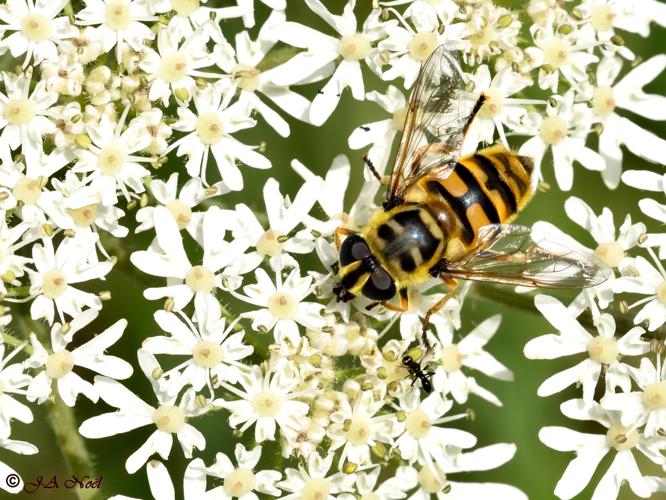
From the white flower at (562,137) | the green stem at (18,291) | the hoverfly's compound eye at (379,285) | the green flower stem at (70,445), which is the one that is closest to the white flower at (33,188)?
the green stem at (18,291)

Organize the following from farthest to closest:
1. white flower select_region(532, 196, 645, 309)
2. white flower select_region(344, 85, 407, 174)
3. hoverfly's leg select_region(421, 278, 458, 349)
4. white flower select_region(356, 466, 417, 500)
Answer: white flower select_region(344, 85, 407, 174), white flower select_region(532, 196, 645, 309), white flower select_region(356, 466, 417, 500), hoverfly's leg select_region(421, 278, 458, 349)

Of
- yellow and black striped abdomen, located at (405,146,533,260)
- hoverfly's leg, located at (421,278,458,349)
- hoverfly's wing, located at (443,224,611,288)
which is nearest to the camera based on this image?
hoverfly's wing, located at (443,224,611,288)

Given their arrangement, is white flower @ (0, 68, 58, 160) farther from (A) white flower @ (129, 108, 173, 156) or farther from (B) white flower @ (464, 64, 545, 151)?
(B) white flower @ (464, 64, 545, 151)

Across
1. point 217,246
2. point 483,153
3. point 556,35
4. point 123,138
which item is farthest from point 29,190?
point 556,35

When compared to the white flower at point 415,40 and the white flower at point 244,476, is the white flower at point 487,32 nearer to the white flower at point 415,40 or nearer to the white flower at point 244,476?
the white flower at point 415,40

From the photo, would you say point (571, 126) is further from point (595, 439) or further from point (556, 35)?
point (595, 439)

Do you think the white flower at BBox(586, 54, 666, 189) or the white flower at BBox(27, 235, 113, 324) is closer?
the white flower at BBox(27, 235, 113, 324)

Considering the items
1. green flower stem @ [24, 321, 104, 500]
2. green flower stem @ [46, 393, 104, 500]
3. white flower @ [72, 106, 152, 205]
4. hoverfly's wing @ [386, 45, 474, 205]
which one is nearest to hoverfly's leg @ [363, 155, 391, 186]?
hoverfly's wing @ [386, 45, 474, 205]
